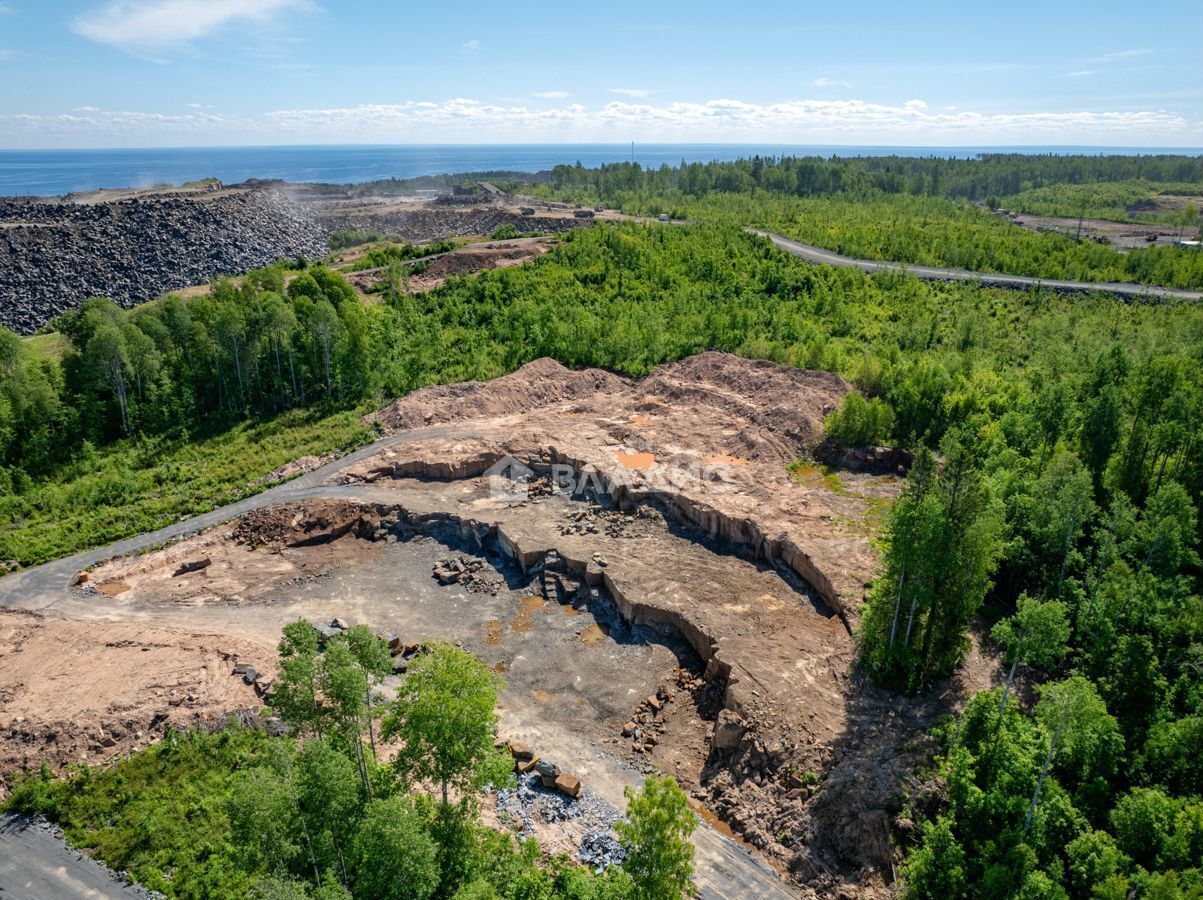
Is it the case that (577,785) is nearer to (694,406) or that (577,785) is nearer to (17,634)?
(17,634)

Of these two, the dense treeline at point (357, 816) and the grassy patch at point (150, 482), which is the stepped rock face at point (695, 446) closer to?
the grassy patch at point (150, 482)

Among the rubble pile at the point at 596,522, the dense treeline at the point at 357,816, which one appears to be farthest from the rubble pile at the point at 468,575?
the dense treeline at the point at 357,816

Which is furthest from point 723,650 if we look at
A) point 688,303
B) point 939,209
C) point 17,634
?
point 939,209

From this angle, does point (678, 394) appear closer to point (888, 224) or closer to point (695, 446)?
point (695, 446)

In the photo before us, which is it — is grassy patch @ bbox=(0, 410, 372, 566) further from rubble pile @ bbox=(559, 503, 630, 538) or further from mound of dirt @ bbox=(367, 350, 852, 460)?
rubble pile @ bbox=(559, 503, 630, 538)

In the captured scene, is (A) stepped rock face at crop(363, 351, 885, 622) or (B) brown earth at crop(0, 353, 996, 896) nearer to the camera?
(B) brown earth at crop(0, 353, 996, 896)

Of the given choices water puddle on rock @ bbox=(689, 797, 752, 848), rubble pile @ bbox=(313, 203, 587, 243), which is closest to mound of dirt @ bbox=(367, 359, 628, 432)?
water puddle on rock @ bbox=(689, 797, 752, 848)
